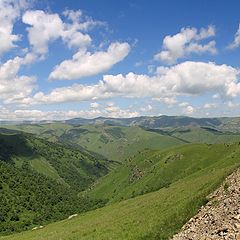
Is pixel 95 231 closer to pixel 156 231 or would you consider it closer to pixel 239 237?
pixel 156 231

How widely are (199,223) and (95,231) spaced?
30.8 m

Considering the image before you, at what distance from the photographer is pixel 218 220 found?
98.0ft

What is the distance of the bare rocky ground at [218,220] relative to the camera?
26.9 meters

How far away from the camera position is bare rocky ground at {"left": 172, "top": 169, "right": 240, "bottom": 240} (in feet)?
88.4

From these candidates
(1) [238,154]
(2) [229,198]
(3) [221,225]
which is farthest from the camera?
(1) [238,154]

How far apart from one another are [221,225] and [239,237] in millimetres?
3622

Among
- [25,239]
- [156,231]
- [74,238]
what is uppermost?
[156,231]

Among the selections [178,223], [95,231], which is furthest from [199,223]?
[95,231]

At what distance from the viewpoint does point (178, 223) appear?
123 feet

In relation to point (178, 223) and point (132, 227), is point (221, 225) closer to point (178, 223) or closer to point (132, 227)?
point (178, 223)

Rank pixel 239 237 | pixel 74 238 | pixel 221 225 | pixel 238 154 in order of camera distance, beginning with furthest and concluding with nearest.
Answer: pixel 238 154, pixel 74 238, pixel 221 225, pixel 239 237

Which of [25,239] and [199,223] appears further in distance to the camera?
[25,239]

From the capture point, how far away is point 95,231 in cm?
5931

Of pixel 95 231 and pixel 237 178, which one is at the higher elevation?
pixel 237 178
